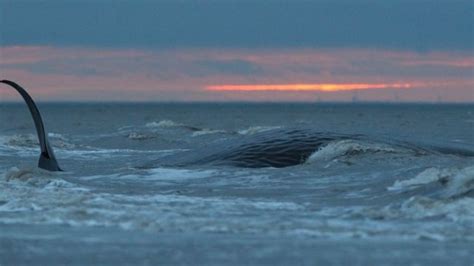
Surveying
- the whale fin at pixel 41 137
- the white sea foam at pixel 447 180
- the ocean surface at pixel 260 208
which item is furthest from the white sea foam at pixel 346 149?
the whale fin at pixel 41 137

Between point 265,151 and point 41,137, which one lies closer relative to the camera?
point 41,137

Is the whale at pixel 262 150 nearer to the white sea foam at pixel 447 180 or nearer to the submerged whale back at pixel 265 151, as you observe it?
the submerged whale back at pixel 265 151

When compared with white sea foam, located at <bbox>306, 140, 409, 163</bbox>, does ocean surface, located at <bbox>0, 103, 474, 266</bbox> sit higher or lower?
lower

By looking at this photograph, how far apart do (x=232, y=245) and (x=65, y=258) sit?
1.35m

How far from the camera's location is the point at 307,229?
9.23 metres

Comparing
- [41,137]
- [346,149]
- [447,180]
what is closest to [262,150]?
[346,149]

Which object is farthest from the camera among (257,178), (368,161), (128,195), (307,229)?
(368,161)

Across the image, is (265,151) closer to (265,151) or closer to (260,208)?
(265,151)

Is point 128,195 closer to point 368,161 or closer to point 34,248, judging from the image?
point 34,248

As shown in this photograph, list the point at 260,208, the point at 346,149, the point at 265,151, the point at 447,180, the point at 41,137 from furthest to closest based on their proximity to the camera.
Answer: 1. the point at 346,149
2. the point at 265,151
3. the point at 41,137
4. the point at 447,180
5. the point at 260,208

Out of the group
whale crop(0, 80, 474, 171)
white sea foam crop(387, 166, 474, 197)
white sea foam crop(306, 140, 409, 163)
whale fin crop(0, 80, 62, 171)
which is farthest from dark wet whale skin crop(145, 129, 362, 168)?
white sea foam crop(387, 166, 474, 197)

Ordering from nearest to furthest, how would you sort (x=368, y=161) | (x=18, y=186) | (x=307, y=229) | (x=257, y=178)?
(x=307, y=229), (x=18, y=186), (x=257, y=178), (x=368, y=161)

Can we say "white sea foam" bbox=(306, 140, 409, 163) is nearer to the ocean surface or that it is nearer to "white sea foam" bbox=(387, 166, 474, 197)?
the ocean surface

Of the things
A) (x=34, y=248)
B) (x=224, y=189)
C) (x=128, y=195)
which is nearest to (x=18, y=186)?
(x=128, y=195)
